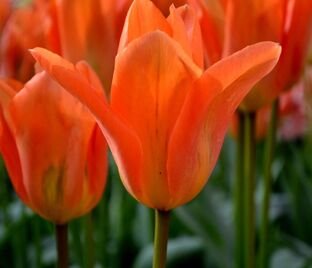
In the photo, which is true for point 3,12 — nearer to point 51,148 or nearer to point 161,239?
point 51,148

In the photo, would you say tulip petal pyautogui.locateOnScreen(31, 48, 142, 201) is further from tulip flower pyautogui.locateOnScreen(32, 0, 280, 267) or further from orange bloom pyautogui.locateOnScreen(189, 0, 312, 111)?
orange bloom pyautogui.locateOnScreen(189, 0, 312, 111)

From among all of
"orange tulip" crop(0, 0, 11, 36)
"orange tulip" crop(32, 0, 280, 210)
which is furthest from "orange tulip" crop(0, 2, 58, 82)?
"orange tulip" crop(32, 0, 280, 210)

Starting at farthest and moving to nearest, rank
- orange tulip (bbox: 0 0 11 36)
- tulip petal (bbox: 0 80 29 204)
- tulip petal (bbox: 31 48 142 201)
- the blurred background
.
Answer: orange tulip (bbox: 0 0 11 36) < the blurred background < tulip petal (bbox: 0 80 29 204) < tulip petal (bbox: 31 48 142 201)

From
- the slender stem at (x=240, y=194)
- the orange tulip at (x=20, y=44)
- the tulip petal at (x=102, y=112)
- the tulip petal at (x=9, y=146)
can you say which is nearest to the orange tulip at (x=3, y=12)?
the orange tulip at (x=20, y=44)

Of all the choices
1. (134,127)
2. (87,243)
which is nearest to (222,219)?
A: (87,243)

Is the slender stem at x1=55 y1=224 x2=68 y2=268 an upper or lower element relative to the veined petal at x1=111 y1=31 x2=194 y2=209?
lower

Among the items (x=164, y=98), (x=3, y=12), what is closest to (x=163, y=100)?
(x=164, y=98)

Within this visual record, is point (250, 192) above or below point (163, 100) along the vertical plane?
below
